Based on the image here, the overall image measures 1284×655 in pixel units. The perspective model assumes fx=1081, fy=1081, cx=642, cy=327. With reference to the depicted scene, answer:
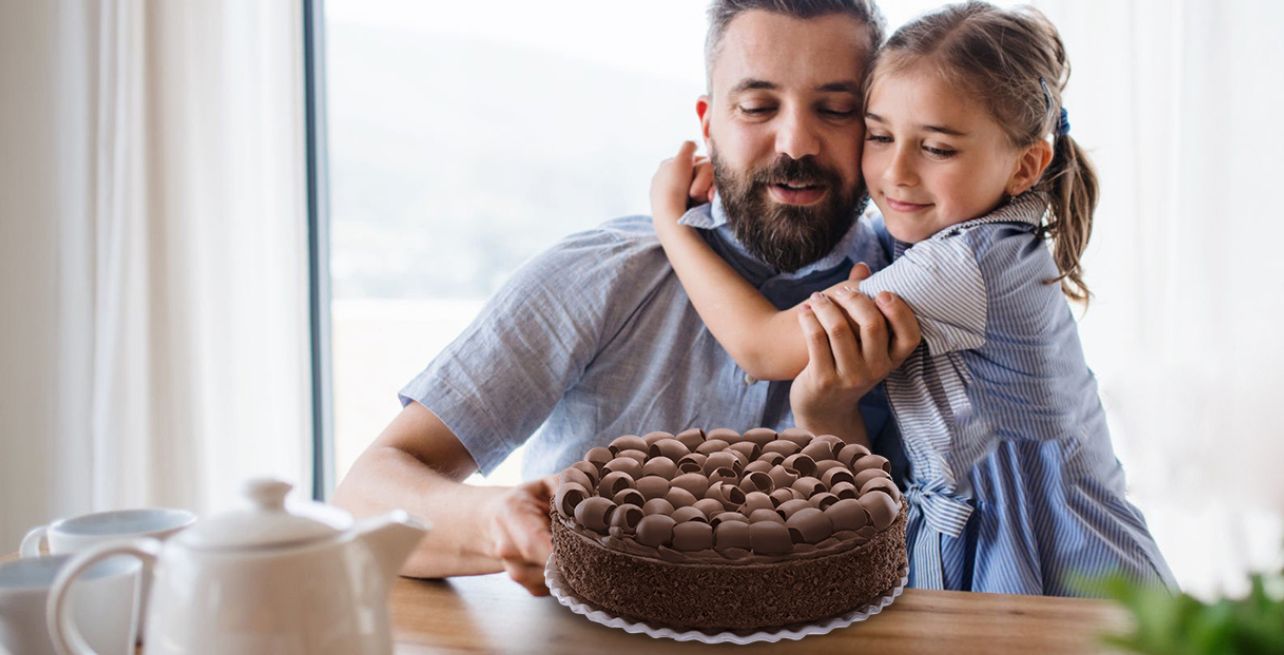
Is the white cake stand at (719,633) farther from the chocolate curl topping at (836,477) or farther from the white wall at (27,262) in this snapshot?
the white wall at (27,262)

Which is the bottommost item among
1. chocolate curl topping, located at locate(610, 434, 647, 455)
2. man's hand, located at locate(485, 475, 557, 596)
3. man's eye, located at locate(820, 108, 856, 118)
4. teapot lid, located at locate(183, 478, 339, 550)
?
man's hand, located at locate(485, 475, 557, 596)

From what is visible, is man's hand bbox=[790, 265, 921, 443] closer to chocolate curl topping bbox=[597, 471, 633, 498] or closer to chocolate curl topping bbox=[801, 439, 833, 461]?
chocolate curl topping bbox=[801, 439, 833, 461]

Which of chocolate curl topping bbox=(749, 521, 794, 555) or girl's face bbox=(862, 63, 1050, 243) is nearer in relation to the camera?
chocolate curl topping bbox=(749, 521, 794, 555)

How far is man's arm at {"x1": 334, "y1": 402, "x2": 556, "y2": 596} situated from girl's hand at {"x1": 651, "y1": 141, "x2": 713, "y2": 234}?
1.60ft

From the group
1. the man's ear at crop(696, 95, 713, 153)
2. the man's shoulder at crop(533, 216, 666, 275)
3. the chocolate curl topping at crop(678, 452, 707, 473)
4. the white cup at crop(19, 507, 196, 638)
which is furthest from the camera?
the man's ear at crop(696, 95, 713, 153)

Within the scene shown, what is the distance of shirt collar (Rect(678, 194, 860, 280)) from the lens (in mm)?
1736

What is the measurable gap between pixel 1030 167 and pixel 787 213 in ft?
1.19

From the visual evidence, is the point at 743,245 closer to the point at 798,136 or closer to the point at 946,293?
the point at 798,136

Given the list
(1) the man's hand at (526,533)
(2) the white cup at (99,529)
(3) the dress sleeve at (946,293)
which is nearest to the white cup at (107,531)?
(2) the white cup at (99,529)

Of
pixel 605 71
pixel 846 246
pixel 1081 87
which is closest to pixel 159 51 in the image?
pixel 846 246

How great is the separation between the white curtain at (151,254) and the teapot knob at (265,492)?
238cm

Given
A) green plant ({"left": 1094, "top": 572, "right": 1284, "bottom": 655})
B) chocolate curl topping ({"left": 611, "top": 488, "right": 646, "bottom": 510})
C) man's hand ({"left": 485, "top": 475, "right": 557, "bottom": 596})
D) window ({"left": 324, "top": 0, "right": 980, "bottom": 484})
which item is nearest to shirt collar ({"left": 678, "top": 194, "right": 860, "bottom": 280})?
man's hand ({"left": 485, "top": 475, "right": 557, "bottom": 596})

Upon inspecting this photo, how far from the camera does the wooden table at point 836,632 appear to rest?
888 millimetres

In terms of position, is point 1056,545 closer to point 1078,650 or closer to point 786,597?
point 1078,650
